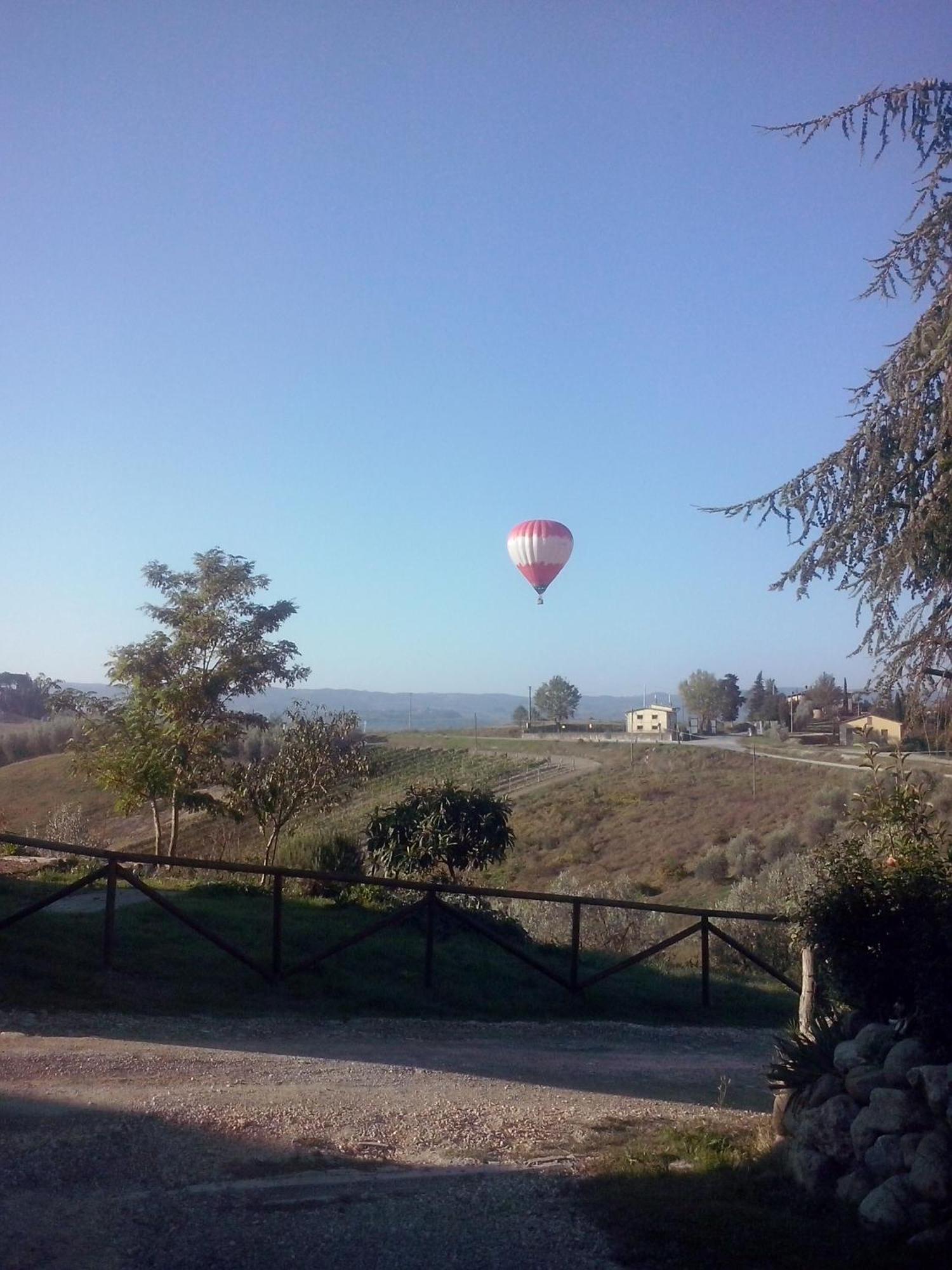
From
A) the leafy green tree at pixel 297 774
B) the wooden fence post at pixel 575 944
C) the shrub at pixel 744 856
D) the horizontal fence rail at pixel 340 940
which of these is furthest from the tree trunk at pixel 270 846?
the shrub at pixel 744 856

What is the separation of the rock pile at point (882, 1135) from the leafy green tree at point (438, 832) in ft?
40.5

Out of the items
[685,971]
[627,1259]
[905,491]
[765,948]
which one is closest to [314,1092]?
Answer: [627,1259]

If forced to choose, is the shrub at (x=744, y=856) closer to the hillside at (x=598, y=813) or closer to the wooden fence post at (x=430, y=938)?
the hillside at (x=598, y=813)

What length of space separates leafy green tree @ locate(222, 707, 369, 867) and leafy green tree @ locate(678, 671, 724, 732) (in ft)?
188

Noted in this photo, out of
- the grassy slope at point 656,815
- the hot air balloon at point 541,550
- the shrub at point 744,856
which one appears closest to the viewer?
the hot air balloon at point 541,550

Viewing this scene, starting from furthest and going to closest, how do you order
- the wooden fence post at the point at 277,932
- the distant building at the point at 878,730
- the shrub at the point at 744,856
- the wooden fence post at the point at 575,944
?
the shrub at the point at 744,856 → the wooden fence post at the point at 575,944 → the wooden fence post at the point at 277,932 → the distant building at the point at 878,730

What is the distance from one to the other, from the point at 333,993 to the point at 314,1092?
10.9 feet

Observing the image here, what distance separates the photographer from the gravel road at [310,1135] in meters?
5.01

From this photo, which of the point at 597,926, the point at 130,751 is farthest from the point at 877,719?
the point at 130,751

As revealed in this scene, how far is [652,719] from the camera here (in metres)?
77.9

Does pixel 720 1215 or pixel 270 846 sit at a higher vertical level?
pixel 720 1215

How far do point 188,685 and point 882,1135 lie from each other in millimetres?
19240

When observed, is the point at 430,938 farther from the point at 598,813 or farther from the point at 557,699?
the point at 557,699

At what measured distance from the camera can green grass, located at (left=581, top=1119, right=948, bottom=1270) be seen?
4910 millimetres
